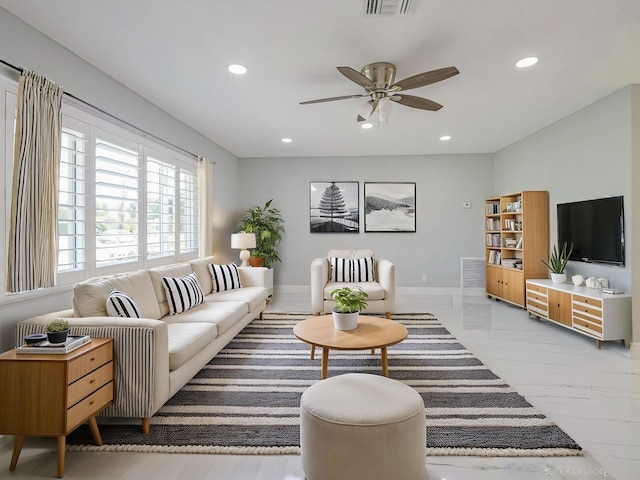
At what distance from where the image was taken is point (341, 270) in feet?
16.6

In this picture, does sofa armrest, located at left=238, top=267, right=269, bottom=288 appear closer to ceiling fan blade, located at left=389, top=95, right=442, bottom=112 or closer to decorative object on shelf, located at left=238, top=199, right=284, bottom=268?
decorative object on shelf, located at left=238, top=199, right=284, bottom=268

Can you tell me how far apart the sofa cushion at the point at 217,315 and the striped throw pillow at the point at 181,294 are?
60mm

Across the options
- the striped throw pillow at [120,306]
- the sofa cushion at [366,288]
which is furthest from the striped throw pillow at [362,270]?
the striped throw pillow at [120,306]

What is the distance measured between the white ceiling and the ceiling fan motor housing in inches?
2.3

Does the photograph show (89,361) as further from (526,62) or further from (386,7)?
(526,62)

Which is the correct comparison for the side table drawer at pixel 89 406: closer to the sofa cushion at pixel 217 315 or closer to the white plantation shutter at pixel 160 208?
the sofa cushion at pixel 217 315

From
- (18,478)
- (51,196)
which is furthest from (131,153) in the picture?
(18,478)

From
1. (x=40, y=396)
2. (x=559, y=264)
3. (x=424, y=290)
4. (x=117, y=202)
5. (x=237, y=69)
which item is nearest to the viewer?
(x=40, y=396)

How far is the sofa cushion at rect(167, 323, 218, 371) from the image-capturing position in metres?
2.34

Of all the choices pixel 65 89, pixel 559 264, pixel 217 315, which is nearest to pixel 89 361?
pixel 217 315

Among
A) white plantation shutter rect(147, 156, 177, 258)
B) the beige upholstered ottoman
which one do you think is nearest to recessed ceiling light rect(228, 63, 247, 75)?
white plantation shutter rect(147, 156, 177, 258)

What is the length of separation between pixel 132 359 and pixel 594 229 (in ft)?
15.0

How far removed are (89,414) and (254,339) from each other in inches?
80.2

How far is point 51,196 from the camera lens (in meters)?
2.40
